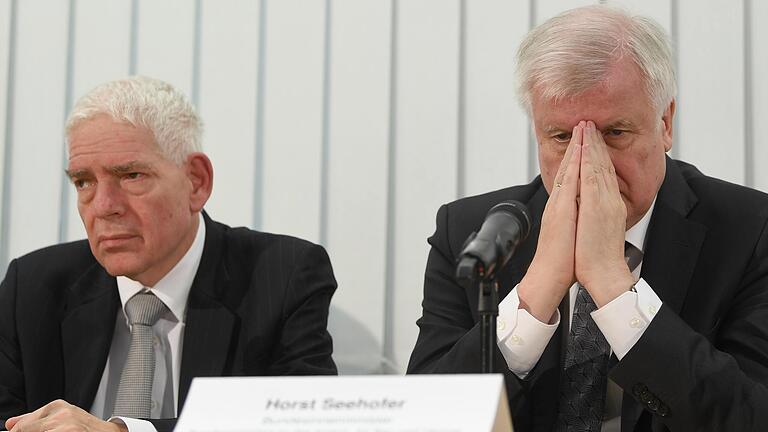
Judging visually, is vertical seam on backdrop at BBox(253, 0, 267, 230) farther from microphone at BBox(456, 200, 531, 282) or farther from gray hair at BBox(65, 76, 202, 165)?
microphone at BBox(456, 200, 531, 282)

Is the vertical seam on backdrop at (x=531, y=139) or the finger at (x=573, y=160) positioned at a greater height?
the vertical seam on backdrop at (x=531, y=139)

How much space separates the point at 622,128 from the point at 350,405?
1.15m

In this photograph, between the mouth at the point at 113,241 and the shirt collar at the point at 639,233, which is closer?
the shirt collar at the point at 639,233

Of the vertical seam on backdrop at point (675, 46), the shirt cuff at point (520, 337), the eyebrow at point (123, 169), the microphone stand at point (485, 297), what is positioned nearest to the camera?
the microphone stand at point (485, 297)

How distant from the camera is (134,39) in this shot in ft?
11.2

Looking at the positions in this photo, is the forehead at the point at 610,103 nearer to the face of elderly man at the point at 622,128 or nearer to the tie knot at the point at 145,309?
the face of elderly man at the point at 622,128

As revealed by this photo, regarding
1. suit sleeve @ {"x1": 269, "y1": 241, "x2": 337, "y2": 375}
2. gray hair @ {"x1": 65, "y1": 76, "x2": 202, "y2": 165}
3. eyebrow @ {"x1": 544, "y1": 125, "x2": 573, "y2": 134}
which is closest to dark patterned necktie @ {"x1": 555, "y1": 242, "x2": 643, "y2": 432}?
eyebrow @ {"x1": 544, "y1": 125, "x2": 573, "y2": 134}

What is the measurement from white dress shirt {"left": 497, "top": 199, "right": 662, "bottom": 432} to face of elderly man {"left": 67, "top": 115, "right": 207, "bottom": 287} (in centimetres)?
107

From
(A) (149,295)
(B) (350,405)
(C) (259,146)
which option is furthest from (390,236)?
(B) (350,405)

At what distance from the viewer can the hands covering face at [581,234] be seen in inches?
83.7

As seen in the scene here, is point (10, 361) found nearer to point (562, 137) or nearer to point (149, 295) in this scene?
point (149, 295)

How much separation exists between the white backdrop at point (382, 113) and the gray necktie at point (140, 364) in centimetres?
53

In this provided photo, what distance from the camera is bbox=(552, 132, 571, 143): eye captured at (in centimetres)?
231

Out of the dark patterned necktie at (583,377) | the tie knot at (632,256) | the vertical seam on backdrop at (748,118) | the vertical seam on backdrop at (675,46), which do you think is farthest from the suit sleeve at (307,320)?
the vertical seam on backdrop at (748,118)
